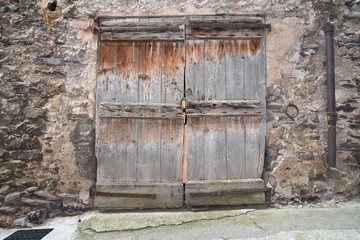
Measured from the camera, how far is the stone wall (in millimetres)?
2785

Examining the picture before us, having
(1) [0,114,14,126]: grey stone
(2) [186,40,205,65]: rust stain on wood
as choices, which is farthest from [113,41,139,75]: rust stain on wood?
(1) [0,114,14,126]: grey stone

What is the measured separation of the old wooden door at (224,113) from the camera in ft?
9.38

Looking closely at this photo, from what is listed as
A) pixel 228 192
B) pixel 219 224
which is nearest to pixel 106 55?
pixel 228 192

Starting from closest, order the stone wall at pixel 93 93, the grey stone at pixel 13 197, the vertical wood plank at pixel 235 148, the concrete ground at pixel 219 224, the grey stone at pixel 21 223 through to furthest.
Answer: the concrete ground at pixel 219 224, the grey stone at pixel 21 223, the grey stone at pixel 13 197, the stone wall at pixel 93 93, the vertical wood plank at pixel 235 148

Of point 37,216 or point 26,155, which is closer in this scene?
point 37,216

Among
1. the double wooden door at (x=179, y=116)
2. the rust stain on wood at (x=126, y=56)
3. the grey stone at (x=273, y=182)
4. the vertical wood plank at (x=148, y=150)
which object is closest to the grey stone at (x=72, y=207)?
the double wooden door at (x=179, y=116)

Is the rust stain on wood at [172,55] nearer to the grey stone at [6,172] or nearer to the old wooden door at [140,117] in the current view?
the old wooden door at [140,117]

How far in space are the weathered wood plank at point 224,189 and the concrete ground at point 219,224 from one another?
116 millimetres

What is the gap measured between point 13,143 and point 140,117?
1481mm

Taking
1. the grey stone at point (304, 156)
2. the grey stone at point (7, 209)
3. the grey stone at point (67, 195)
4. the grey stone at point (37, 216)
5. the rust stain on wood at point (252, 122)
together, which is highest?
the rust stain on wood at point (252, 122)

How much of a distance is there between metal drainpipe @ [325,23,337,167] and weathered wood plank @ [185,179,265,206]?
34.9 inches

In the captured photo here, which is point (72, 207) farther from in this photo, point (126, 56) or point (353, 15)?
point (353, 15)

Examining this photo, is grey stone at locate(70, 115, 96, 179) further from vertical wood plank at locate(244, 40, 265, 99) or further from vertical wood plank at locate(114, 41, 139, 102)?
vertical wood plank at locate(244, 40, 265, 99)

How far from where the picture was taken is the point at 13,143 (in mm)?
A: 2734
